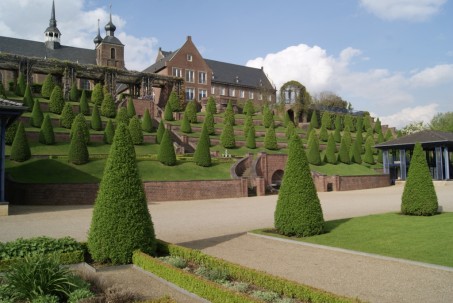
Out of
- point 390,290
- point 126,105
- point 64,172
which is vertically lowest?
point 390,290

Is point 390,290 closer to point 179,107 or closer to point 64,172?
point 64,172

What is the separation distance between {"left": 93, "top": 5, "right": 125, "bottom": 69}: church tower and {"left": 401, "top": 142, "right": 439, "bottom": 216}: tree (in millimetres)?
61782

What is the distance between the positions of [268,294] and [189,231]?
743 cm

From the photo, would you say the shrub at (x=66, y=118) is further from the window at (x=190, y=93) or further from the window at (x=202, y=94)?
the window at (x=202, y=94)

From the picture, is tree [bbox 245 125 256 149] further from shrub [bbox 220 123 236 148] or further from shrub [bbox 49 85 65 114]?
shrub [bbox 49 85 65 114]

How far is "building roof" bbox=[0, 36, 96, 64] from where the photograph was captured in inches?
2372

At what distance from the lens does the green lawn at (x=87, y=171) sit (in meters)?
25.1

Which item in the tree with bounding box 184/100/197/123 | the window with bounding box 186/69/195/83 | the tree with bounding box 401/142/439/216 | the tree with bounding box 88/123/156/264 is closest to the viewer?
the tree with bounding box 88/123/156/264

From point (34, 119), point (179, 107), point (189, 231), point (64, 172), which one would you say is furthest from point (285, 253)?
point (179, 107)

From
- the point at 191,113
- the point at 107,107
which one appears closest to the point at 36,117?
the point at 107,107

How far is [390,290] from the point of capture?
6.67 m

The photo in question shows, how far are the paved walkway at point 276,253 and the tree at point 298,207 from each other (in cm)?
90

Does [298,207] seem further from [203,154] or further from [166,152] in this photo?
[203,154]

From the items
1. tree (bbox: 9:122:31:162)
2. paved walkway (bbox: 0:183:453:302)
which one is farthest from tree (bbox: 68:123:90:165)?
paved walkway (bbox: 0:183:453:302)
